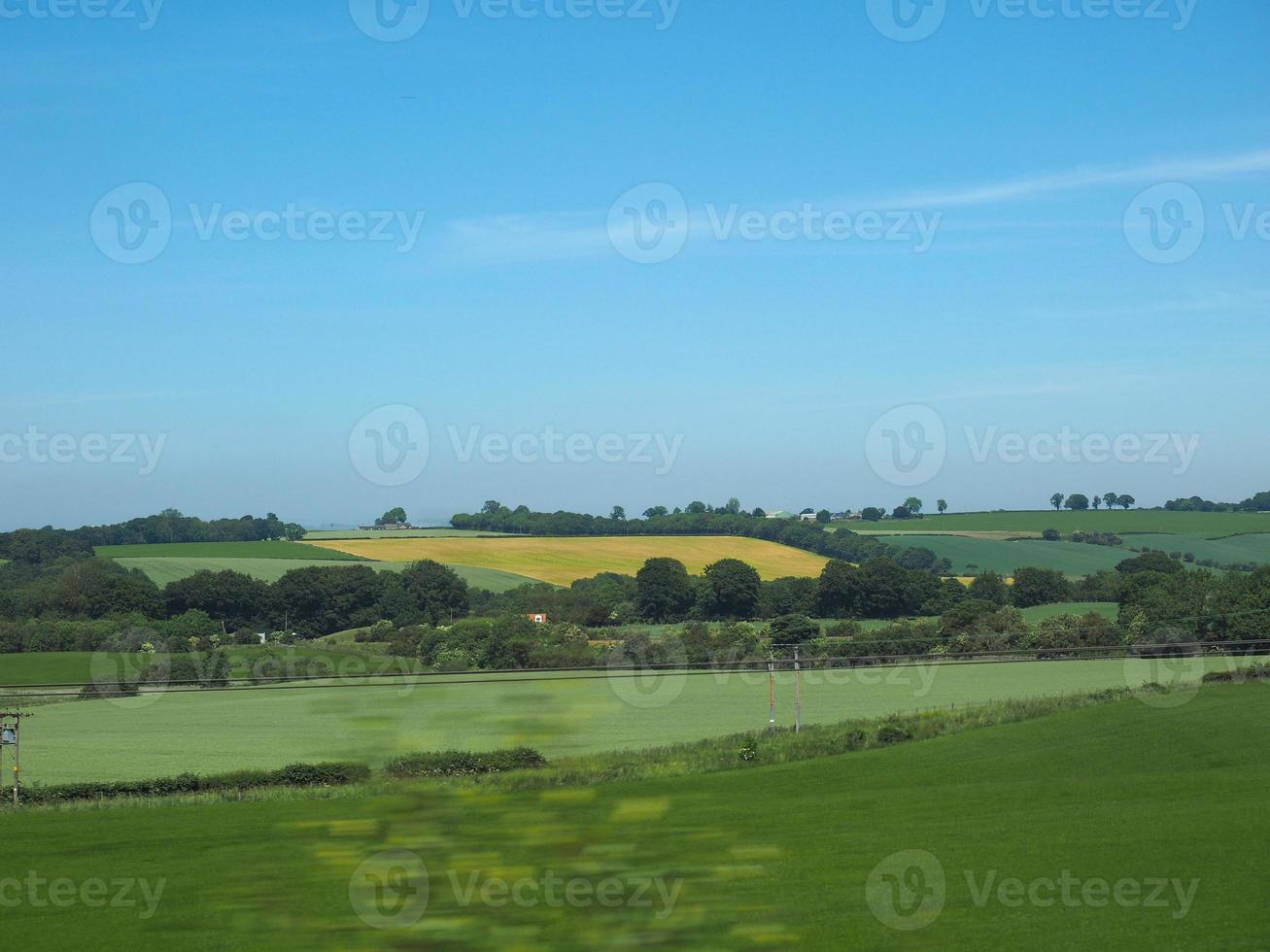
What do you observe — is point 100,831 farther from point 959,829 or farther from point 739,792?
point 959,829

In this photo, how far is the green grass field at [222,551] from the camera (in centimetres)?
5481

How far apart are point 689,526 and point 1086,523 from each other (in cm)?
2724

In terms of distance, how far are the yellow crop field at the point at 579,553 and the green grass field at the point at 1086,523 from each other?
489 inches

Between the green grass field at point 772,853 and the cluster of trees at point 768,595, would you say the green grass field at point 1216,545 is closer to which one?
the cluster of trees at point 768,595

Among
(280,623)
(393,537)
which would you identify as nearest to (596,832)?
(280,623)

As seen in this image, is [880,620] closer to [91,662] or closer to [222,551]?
[91,662]

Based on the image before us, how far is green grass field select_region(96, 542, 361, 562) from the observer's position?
5481cm

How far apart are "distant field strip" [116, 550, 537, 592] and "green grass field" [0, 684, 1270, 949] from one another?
3171 centimetres

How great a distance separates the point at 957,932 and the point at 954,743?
1306 centimetres

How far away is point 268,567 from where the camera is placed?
5016 centimetres

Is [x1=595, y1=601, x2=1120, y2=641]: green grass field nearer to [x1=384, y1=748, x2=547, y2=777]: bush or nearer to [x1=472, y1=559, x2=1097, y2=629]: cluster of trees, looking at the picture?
[x1=472, y1=559, x2=1097, y2=629]: cluster of trees

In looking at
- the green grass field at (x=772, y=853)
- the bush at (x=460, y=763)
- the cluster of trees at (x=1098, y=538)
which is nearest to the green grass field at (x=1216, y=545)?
the cluster of trees at (x=1098, y=538)

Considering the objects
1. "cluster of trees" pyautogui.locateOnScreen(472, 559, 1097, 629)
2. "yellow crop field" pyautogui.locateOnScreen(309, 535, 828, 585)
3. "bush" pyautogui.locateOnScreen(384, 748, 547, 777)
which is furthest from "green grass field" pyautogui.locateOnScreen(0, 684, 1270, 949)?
"yellow crop field" pyautogui.locateOnScreen(309, 535, 828, 585)

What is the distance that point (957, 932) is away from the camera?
352 inches
